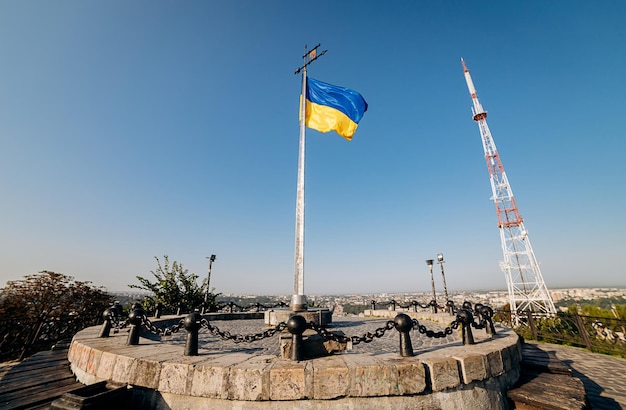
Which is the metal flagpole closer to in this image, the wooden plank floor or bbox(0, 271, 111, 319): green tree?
the wooden plank floor

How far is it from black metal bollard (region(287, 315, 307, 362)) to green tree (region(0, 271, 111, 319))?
12.3 m

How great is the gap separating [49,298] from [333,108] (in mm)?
15408

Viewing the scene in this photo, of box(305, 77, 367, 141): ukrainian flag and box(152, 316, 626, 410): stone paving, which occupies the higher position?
box(305, 77, 367, 141): ukrainian flag

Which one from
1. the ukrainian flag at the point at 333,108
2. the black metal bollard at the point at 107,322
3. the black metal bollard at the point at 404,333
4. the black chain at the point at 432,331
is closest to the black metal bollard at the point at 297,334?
the black metal bollard at the point at 404,333

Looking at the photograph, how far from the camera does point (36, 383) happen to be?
3.47 metres

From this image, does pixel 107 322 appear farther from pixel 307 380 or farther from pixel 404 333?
pixel 404 333

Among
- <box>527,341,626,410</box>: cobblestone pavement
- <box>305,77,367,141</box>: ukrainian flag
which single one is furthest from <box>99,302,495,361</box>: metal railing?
<box>305,77,367,141</box>: ukrainian flag

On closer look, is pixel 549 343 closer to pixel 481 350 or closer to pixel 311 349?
pixel 481 350

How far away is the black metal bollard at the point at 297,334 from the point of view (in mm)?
3189

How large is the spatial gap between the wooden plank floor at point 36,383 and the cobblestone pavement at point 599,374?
8.55 metres

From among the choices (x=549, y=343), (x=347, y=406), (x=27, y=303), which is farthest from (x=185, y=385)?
(x=549, y=343)

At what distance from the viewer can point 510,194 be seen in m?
27.2

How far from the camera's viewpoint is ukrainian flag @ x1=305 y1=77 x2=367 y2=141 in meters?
8.43

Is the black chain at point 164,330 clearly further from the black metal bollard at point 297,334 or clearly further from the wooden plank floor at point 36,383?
the black metal bollard at point 297,334
